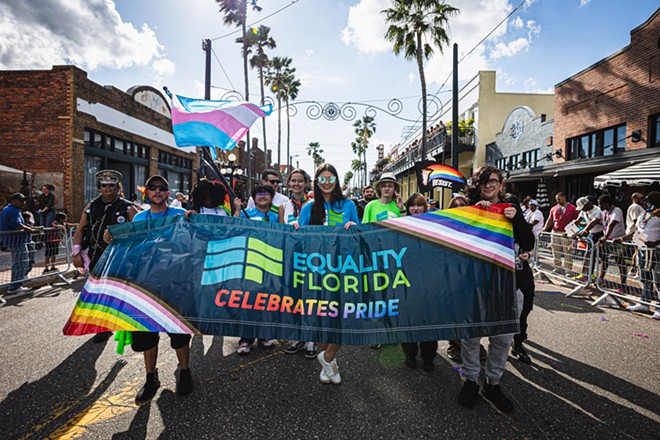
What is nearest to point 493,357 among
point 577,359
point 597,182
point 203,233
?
point 577,359

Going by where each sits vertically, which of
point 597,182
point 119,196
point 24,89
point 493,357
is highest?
point 24,89

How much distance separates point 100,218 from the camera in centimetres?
399

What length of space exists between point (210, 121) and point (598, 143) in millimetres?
15717

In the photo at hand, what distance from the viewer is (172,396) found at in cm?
290

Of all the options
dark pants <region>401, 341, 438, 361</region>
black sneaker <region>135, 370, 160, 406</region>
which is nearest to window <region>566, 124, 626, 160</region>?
dark pants <region>401, 341, 438, 361</region>

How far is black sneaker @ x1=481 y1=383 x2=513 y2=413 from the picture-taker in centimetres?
273

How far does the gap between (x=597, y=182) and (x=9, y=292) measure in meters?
14.9

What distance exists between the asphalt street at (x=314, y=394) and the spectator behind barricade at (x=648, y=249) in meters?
1.45

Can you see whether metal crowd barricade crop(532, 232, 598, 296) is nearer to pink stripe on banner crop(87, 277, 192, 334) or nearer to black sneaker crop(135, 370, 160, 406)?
pink stripe on banner crop(87, 277, 192, 334)

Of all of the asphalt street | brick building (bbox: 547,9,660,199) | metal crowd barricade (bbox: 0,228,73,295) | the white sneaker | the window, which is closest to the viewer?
the asphalt street

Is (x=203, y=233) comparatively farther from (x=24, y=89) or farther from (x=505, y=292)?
(x=24, y=89)

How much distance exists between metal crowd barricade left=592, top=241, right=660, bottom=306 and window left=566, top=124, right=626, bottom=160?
881 cm

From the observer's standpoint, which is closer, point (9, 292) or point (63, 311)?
point (63, 311)

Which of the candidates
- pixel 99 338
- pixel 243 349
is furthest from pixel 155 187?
pixel 99 338
